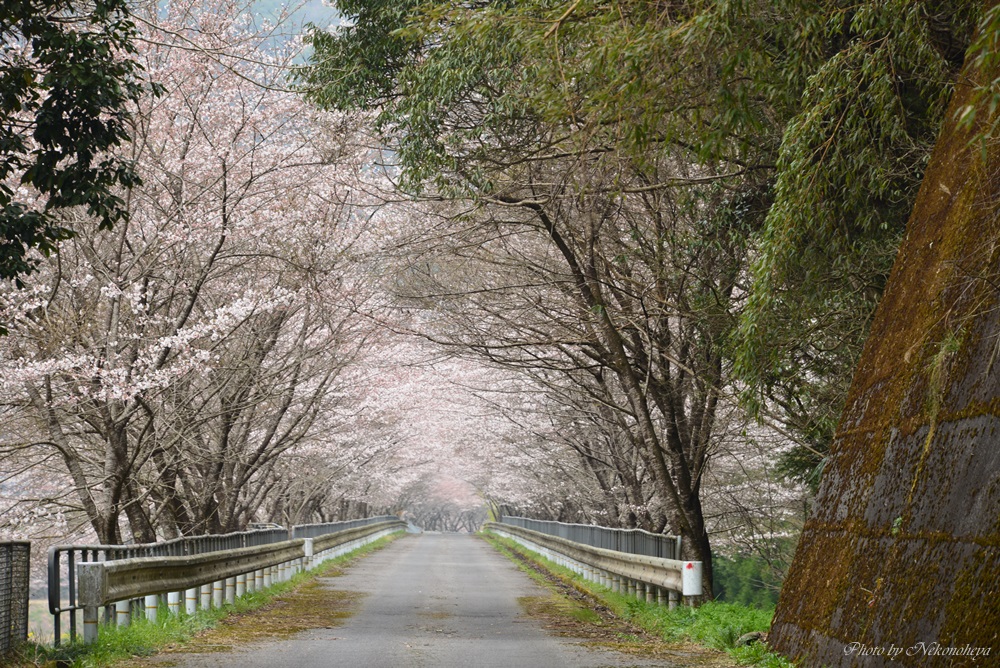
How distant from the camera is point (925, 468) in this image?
6.10 metres

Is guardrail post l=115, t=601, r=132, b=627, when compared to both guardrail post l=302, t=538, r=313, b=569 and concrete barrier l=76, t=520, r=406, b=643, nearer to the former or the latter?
concrete barrier l=76, t=520, r=406, b=643

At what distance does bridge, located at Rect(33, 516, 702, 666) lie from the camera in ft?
28.9

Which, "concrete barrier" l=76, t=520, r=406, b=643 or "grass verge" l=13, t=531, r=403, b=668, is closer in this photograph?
"grass verge" l=13, t=531, r=403, b=668

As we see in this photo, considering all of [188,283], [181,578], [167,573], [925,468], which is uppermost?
[188,283]

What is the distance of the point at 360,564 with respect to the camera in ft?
92.7

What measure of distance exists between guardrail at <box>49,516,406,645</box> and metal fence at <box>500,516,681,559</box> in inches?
231

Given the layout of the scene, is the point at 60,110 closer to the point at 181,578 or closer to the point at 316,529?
the point at 181,578

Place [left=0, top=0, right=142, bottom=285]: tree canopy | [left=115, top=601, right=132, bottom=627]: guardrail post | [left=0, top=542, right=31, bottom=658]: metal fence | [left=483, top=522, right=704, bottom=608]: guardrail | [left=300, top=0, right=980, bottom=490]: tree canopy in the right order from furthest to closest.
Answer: [left=483, top=522, right=704, bottom=608]: guardrail
[left=115, top=601, right=132, bottom=627]: guardrail post
[left=300, top=0, right=980, bottom=490]: tree canopy
[left=0, top=0, right=142, bottom=285]: tree canopy
[left=0, top=542, right=31, bottom=658]: metal fence

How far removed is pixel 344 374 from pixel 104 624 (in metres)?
15.1

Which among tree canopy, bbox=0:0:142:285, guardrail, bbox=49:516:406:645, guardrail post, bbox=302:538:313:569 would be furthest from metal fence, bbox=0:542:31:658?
guardrail post, bbox=302:538:313:569

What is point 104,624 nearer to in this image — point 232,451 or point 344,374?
point 232,451

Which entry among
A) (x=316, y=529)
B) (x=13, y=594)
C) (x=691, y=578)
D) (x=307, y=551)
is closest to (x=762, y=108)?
(x=691, y=578)

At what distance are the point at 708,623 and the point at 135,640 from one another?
5.88 metres

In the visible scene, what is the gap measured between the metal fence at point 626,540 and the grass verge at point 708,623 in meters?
0.74
